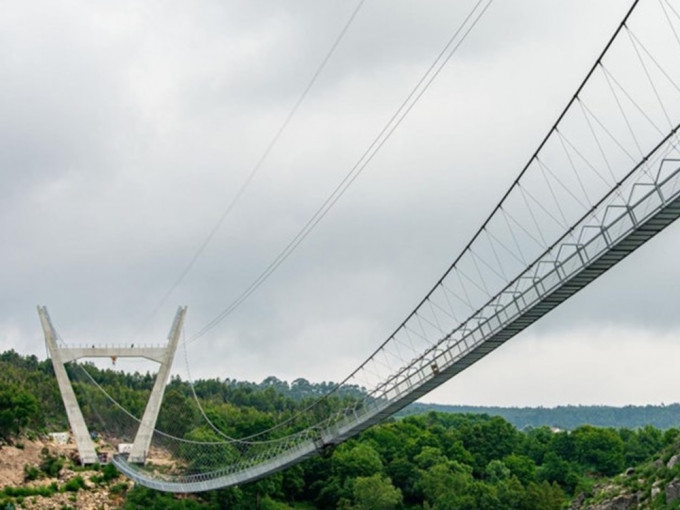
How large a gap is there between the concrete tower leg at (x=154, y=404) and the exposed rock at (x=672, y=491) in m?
32.3

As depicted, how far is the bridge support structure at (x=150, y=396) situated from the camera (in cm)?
6194

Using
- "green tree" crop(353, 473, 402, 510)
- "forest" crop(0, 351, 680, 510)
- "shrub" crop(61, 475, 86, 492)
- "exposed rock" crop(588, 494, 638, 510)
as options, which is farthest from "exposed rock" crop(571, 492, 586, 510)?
"shrub" crop(61, 475, 86, 492)

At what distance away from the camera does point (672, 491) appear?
1585 inches

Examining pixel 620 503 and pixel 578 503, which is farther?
pixel 578 503

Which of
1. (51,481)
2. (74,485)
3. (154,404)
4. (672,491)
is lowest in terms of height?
(672,491)

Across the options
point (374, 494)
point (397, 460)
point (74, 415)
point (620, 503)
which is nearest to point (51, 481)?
point (74, 415)

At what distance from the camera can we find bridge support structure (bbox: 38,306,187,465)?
61.9 metres

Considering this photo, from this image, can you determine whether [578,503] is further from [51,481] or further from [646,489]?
[51,481]

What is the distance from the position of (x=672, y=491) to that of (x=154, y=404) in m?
33.2

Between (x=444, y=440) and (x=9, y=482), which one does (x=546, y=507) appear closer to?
(x=444, y=440)

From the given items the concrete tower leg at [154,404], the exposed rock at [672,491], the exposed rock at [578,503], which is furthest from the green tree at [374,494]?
the exposed rock at [672,491]

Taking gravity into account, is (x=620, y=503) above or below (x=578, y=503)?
below

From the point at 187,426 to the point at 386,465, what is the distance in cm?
1612

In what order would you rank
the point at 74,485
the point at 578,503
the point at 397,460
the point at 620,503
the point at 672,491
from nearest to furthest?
the point at 672,491, the point at 620,503, the point at 578,503, the point at 74,485, the point at 397,460
